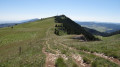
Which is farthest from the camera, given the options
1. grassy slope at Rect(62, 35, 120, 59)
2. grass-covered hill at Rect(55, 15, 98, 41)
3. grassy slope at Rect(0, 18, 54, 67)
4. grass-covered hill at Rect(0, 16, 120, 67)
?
grass-covered hill at Rect(55, 15, 98, 41)

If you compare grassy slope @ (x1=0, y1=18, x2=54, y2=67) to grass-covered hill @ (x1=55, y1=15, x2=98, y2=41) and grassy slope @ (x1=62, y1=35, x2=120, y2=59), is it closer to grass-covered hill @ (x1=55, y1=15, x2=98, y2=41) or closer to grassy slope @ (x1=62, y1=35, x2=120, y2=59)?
grassy slope @ (x1=62, y1=35, x2=120, y2=59)

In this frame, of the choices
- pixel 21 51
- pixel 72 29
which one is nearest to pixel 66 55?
pixel 21 51

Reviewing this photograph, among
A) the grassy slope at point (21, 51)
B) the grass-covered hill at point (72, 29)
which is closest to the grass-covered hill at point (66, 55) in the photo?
the grassy slope at point (21, 51)

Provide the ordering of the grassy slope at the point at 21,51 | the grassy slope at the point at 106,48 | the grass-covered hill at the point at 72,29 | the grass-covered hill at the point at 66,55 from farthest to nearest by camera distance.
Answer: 1. the grass-covered hill at the point at 72,29
2. the grassy slope at the point at 106,48
3. the grassy slope at the point at 21,51
4. the grass-covered hill at the point at 66,55

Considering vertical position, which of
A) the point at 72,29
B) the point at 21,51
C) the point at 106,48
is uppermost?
the point at 106,48

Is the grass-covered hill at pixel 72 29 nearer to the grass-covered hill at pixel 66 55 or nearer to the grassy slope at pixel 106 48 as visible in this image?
the grass-covered hill at pixel 66 55

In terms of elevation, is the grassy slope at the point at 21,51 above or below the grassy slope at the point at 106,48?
below

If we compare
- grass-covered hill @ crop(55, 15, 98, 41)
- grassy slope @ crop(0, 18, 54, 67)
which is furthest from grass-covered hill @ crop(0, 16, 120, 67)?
grass-covered hill @ crop(55, 15, 98, 41)

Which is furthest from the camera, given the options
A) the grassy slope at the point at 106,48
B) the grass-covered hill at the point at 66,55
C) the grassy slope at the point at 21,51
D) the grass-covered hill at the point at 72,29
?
the grass-covered hill at the point at 72,29

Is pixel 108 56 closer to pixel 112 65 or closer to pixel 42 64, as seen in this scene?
pixel 112 65

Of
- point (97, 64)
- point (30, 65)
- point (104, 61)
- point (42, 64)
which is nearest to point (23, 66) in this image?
point (30, 65)

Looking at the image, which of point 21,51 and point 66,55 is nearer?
point 66,55

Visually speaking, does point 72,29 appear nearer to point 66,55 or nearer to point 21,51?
point 21,51

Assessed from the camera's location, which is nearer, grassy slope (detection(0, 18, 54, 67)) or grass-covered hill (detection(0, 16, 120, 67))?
grass-covered hill (detection(0, 16, 120, 67))
